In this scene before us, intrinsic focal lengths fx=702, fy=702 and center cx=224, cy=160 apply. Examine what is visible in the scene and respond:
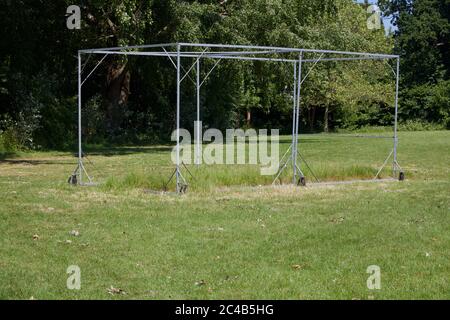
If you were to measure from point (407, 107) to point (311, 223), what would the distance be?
4253 cm

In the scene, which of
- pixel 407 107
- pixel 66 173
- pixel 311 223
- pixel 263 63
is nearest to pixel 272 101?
pixel 407 107

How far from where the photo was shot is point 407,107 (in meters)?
50.4

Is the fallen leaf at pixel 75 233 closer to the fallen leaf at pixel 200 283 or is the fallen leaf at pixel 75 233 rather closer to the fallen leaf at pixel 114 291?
the fallen leaf at pixel 114 291

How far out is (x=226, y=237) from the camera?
887cm

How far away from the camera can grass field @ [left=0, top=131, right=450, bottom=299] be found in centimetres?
654

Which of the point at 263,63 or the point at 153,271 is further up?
the point at 263,63

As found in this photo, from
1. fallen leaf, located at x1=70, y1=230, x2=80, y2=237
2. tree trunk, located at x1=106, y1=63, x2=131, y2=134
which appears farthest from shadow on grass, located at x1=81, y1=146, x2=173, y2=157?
fallen leaf, located at x1=70, y1=230, x2=80, y2=237

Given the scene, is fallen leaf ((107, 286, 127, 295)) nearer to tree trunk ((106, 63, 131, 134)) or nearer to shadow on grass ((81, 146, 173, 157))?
shadow on grass ((81, 146, 173, 157))

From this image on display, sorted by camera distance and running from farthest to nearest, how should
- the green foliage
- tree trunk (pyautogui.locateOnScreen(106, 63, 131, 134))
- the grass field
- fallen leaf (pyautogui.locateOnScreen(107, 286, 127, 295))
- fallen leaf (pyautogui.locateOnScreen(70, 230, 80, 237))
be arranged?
tree trunk (pyautogui.locateOnScreen(106, 63, 131, 134)), the green foliage, fallen leaf (pyautogui.locateOnScreen(70, 230, 80, 237)), the grass field, fallen leaf (pyautogui.locateOnScreen(107, 286, 127, 295))

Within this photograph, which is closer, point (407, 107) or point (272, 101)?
point (272, 101)
